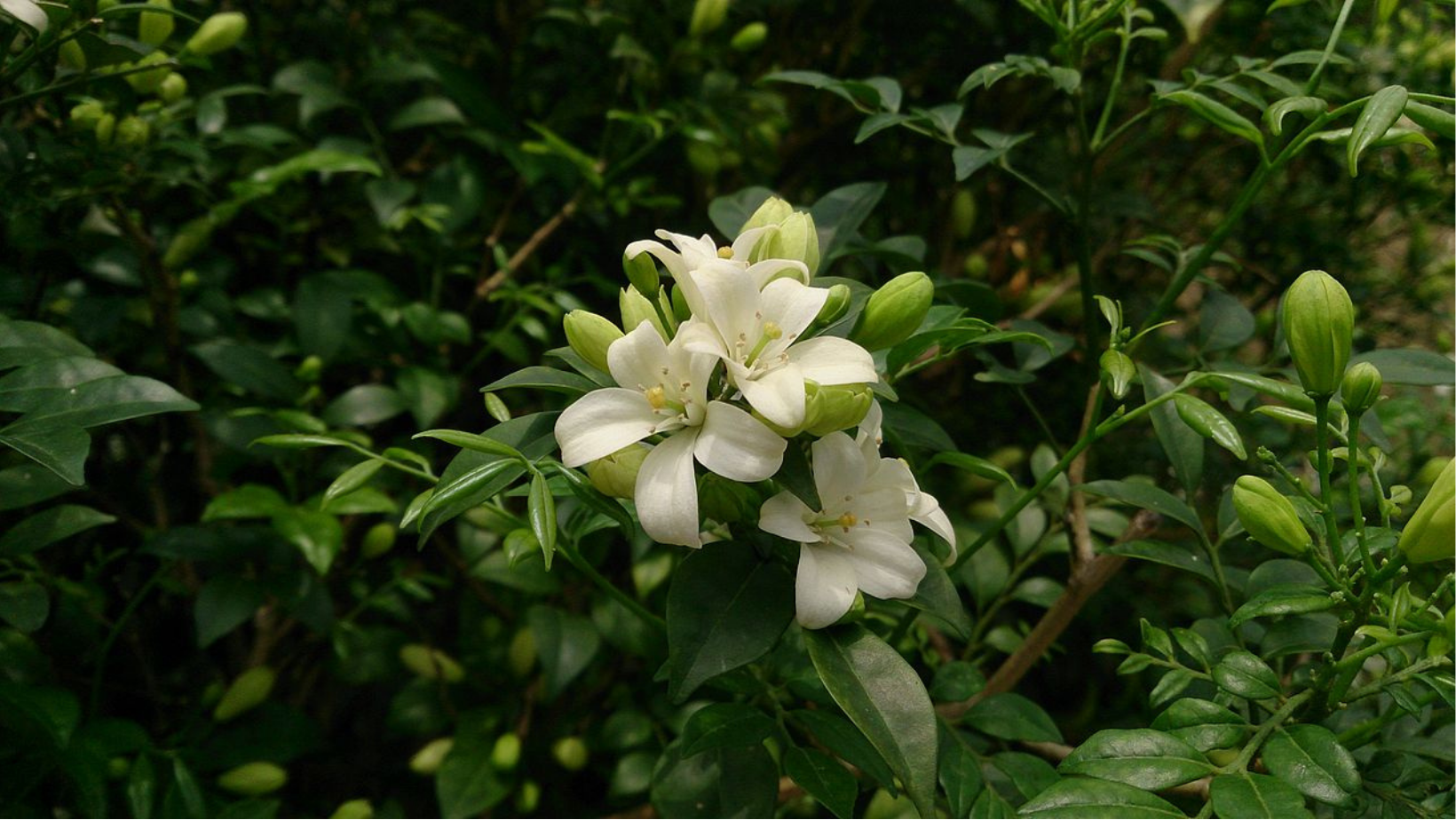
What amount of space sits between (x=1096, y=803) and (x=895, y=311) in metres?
0.26

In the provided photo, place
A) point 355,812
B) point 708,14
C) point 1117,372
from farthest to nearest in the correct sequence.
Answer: point 708,14, point 355,812, point 1117,372

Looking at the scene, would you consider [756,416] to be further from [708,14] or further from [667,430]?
[708,14]

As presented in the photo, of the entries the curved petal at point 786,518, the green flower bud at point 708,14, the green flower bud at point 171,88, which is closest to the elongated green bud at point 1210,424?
the curved petal at point 786,518

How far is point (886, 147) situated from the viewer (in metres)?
1.22

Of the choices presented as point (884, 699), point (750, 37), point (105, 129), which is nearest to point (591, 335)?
point (884, 699)

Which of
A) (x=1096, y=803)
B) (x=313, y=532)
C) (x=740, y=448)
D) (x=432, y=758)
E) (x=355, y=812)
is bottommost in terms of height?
(x=432, y=758)

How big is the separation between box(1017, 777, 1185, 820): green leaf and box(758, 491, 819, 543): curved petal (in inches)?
6.3

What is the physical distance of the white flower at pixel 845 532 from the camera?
48 centimetres

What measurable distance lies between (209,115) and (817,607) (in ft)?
2.52

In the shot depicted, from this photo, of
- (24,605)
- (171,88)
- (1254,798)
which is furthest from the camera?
(171,88)

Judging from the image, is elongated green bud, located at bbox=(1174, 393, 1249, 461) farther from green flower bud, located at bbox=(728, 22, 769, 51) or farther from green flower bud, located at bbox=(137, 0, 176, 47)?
green flower bud, located at bbox=(137, 0, 176, 47)

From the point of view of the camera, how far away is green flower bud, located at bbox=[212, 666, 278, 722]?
881 millimetres

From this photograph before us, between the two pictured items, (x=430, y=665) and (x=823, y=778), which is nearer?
(x=823, y=778)

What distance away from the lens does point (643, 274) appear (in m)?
0.53
